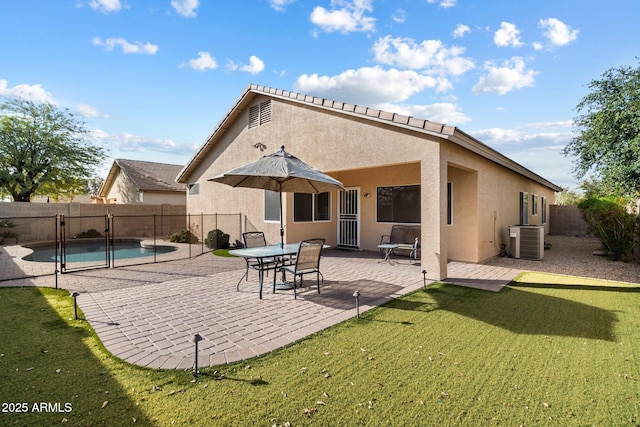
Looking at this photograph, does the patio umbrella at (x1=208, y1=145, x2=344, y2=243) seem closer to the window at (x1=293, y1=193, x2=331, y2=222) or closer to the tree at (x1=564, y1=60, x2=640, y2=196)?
the window at (x1=293, y1=193, x2=331, y2=222)

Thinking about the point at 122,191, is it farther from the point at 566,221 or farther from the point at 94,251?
the point at 566,221

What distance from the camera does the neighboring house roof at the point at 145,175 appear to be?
21719 mm

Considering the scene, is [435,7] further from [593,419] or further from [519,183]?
[593,419]

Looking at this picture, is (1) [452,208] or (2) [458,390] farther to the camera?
(1) [452,208]

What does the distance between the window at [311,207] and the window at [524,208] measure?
816 cm

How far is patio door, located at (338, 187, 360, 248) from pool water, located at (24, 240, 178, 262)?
24.0 feet

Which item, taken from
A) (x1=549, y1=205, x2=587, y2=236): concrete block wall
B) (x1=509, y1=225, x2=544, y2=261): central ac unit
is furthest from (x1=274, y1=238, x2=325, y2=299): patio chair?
(x1=549, y1=205, x2=587, y2=236): concrete block wall

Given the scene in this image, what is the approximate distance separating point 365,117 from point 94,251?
13.9 m

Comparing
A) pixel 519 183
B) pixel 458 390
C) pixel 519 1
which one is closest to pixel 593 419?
pixel 458 390

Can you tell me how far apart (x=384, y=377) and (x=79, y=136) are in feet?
90.2

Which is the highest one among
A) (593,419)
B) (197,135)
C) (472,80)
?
(472,80)

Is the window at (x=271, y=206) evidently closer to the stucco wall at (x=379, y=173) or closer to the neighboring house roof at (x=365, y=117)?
the stucco wall at (x=379, y=173)

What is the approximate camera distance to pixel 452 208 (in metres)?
9.62

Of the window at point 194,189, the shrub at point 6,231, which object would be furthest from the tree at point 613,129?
the shrub at point 6,231
